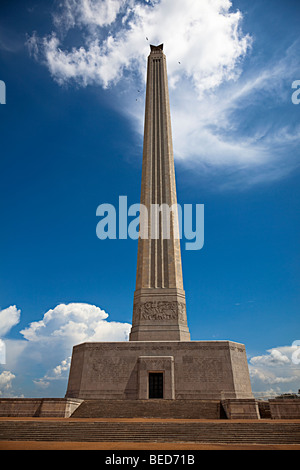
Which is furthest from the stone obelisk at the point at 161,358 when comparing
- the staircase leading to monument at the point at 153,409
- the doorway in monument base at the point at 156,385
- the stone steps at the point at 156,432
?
the stone steps at the point at 156,432

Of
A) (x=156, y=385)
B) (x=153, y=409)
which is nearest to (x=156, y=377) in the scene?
(x=156, y=385)

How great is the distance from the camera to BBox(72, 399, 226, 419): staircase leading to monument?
15.8 metres

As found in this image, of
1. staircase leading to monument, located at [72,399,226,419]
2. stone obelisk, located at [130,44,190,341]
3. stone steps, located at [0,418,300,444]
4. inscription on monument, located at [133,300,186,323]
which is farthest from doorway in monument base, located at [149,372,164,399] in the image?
stone steps, located at [0,418,300,444]

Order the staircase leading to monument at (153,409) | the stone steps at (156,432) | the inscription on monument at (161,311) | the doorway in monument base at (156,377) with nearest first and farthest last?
the stone steps at (156,432)
the staircase leading to monument at (153,409)
the doorway in monument base at (156,377)
the inscription on monument at (161,311)

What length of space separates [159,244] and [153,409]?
1238 cm

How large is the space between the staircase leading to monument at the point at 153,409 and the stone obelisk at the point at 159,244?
16.6 feet

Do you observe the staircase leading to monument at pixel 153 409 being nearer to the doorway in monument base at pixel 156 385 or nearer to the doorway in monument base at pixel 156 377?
the doorway in monument base at pixel 156 377

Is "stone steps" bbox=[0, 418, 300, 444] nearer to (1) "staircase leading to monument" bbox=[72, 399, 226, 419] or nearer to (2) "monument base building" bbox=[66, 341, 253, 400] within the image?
(1) "staircase leading to monument" bbox=[72, 399, 226, 419]

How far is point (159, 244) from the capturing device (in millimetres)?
25703

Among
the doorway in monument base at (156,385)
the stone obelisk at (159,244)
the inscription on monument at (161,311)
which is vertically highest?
the stone obelisk at (159,244)

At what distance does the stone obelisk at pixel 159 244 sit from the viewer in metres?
22.7
